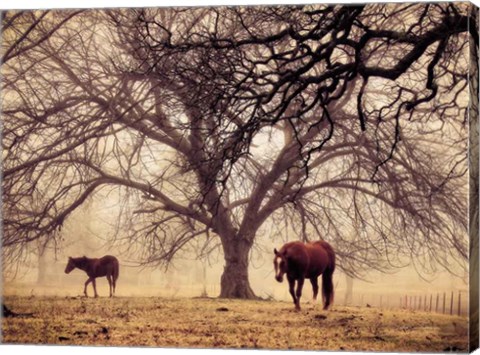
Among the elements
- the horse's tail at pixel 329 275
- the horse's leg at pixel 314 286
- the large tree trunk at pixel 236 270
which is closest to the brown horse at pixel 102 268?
the large tree trunk at pixel 236 270

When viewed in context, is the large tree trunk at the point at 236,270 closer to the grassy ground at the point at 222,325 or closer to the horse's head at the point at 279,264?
the grassy ground at the point at 222,325

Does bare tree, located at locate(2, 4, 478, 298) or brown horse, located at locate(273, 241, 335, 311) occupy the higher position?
bare tree, located at locate(2, 4, 478, 298)

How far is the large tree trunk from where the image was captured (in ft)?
44.8

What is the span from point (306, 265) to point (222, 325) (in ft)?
3.02

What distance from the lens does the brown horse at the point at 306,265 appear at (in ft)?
44.1

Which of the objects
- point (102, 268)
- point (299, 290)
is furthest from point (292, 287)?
point (102, 268)

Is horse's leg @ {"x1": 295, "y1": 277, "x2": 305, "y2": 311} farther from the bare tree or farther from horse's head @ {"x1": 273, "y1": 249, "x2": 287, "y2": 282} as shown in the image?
the bare tree

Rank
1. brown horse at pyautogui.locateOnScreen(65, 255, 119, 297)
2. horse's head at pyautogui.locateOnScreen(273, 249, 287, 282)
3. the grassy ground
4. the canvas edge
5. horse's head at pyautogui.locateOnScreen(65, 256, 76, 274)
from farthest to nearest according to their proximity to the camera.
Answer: horse's head at pyautogui.locateOnScreen(65, 256, 76, 274)
brown horse at pyautogui.locateOnScreen(65, 255, 119, 297)
horse's head at pyautogui.locateOnScreen(273, 249, 287, 282)
the grassy ground
the canvas edge

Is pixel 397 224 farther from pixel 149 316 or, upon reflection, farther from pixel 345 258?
pixel 149 316

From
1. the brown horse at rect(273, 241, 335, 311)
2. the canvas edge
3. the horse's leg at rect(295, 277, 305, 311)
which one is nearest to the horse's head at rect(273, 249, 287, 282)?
the brown horse at rect(273, 241, 335, 311)

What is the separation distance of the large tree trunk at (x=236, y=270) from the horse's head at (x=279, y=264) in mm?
276

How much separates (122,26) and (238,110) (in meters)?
1.37

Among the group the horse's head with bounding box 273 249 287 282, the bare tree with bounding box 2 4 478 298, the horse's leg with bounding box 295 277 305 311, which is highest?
the bare tree with bounding box 2 4 478 298

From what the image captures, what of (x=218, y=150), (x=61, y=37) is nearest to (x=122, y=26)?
(x=61, y=37)
